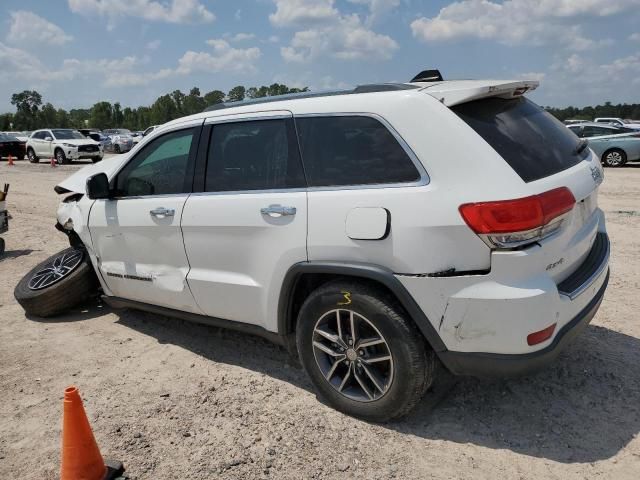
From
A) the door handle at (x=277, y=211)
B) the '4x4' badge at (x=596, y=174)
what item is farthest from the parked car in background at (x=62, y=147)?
the '4x4' badge at (x=596, y=174)

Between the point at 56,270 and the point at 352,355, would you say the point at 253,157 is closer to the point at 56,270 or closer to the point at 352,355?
the point at 352,355

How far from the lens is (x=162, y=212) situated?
385 centimetres

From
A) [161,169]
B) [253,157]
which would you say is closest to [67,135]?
[161,169]

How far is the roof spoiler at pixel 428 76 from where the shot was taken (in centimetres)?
350

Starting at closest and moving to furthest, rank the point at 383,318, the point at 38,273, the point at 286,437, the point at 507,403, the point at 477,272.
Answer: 1. the point at 477,272
2. the point at 383,318
3. the point at 286,437
4. the point at 507,403
5. the point at 38,273

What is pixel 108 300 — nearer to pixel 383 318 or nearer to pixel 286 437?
pixel 286 437

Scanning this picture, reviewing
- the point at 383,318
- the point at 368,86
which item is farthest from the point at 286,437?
the point at 368,86

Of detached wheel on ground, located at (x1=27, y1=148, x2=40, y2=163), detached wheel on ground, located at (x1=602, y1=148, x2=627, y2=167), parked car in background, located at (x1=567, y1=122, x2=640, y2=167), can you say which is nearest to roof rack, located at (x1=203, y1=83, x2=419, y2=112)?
parked car in background, located at (x1=567, y1=122, x2=640, y2=167)

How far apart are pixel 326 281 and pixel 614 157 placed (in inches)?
679

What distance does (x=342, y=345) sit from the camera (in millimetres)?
3104

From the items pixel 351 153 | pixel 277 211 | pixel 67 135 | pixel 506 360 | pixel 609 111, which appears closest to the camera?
pixel 506 360

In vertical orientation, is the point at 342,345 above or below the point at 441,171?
below

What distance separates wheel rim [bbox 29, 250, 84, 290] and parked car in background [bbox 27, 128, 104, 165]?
20954 millimetres

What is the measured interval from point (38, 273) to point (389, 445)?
396 cm
